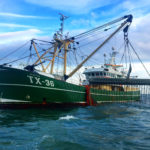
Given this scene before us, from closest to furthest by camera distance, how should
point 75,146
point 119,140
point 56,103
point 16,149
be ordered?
1. point 16,149
2. point 75,146
3. point 119,140
4. point 56,103

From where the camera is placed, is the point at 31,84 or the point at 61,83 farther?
the point at 61,83

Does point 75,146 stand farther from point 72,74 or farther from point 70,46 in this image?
point 70,46

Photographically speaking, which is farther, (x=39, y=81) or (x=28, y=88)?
(x=39, y=81)

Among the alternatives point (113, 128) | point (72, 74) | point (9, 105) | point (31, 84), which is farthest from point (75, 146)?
point (72, 74)

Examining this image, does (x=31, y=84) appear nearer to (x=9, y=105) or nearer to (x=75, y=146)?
(x=9, y=105)

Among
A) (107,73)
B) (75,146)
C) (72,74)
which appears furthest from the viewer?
(107,73)

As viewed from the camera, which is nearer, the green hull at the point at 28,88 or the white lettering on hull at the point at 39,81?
the green hull at the point at 28,88

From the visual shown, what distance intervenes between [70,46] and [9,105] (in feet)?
41.6

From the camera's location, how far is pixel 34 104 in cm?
1633

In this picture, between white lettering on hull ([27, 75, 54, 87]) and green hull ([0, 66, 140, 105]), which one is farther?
white lettering on hull ([27, 75, 54, 87])

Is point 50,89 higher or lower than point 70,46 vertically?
lower

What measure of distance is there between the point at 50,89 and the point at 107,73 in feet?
46.0

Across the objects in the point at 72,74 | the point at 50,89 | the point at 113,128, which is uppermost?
the point at 72,74

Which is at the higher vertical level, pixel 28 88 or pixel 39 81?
pixel 39 81
